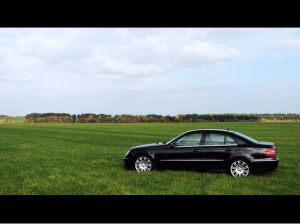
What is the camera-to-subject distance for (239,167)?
10531 mm

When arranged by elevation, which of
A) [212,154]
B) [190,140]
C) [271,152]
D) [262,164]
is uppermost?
[190,140]

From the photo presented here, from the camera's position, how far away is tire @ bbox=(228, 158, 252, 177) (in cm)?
1045

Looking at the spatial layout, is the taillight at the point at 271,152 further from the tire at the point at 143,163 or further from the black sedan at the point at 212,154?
the tire at the point at 143,163

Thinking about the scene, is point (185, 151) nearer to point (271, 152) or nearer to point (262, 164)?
point (262, 164)

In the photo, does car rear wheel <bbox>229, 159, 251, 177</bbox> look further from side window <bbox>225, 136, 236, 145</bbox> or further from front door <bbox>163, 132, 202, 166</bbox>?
front door <bbox>163, 132, 202, 166</bbox>

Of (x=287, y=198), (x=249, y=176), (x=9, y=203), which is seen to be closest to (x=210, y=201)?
(x=287, y=198)

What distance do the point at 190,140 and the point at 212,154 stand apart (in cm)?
83

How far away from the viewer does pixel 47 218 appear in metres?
6.22

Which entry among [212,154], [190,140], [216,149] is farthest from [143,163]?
[216,149]

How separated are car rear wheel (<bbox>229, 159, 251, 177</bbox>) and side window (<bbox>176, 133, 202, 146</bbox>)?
1.25 m

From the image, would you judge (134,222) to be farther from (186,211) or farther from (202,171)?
(202,171)

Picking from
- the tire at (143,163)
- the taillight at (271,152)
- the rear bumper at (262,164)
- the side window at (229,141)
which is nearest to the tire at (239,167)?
the rear bumper at (262,164)

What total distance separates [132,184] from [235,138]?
361cm

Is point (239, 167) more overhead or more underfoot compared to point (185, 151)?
more underfoot
